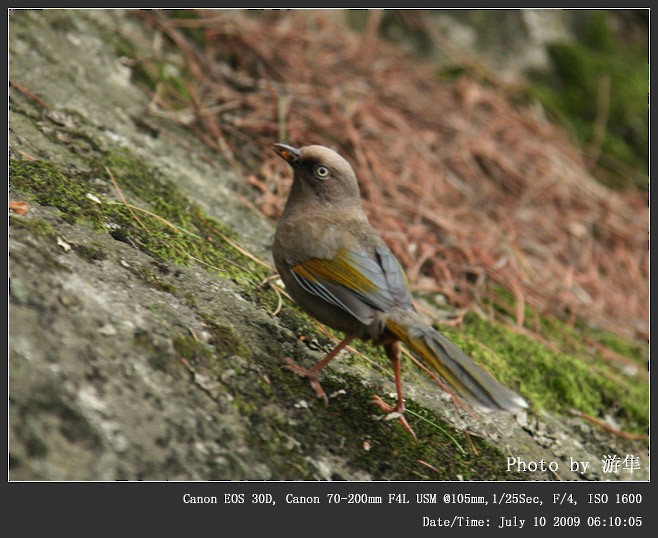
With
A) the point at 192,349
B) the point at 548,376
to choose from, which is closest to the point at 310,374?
the point at 192,349

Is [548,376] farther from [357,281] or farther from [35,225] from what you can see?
[35,225]

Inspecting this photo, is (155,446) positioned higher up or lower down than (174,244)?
lower down

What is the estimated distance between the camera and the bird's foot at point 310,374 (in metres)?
3.43

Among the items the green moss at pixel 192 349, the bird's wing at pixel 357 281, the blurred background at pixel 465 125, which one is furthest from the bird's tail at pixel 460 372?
the blurred background at pixel 465 125

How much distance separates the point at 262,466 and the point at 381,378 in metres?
1.35

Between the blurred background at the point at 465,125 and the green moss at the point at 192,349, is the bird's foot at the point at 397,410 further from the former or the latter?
the blurred background at the point at 465,125

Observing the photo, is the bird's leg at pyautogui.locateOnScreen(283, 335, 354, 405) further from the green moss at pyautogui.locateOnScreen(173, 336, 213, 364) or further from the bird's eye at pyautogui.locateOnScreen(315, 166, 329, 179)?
the bird's eye at pyautogui.locateOnScreen(315, 166, 329, 179)

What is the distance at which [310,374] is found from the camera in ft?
11.5

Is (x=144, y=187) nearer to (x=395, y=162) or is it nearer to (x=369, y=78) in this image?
(x=395, y=162)

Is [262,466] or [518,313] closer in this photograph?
[262,466]

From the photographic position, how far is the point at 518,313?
5559 mm

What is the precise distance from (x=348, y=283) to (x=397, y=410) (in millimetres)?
672

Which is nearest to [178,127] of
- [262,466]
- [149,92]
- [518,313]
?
[149,92]

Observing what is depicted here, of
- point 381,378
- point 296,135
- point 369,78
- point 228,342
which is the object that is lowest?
point 381,378
